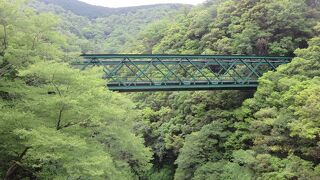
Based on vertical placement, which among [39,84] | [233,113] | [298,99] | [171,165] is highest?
[39,84]

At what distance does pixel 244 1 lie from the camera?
4031 centimetres

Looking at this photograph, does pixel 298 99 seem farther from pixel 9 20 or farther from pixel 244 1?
pixel 244 1

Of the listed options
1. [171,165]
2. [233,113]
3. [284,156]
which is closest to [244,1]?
[233,113]

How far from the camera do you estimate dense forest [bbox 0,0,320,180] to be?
15844 millimetres

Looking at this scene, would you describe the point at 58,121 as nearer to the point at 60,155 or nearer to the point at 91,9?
the point at 60,155

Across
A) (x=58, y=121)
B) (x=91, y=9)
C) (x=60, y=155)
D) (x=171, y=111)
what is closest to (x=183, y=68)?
(x=171, y=111)

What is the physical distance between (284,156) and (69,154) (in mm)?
13561

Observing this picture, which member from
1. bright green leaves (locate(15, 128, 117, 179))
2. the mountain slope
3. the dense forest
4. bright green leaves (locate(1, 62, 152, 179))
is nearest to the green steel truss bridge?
the dense forest

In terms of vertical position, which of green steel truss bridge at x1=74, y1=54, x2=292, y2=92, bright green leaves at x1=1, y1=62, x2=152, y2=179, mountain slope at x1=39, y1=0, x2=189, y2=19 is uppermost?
bright green leaves at x1=1, y1=62, x2=152, y2=179

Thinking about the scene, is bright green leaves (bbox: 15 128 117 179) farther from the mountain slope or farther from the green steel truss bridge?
the mountain slope

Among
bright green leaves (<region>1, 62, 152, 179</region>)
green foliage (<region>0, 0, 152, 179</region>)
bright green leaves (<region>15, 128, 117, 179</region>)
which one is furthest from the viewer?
green foliage (<region>0, 0, 152, 179</region>)

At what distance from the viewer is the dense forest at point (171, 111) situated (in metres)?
15.8

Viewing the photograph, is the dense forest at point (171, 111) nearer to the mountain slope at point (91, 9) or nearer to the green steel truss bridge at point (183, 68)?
the green steel truss bridge at point (183, 68)

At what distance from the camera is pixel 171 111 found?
120 feet
